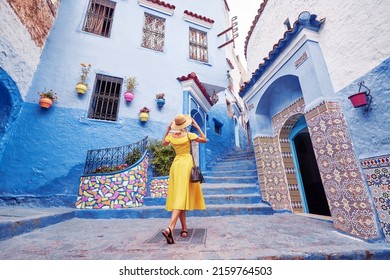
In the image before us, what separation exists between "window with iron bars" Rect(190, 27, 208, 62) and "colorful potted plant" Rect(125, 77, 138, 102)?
3.30 meters

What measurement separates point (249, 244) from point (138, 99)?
5.71m

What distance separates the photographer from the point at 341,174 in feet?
8.70

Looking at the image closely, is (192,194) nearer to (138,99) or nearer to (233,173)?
(233,173)

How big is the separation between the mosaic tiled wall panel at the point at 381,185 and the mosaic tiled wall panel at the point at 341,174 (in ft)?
→ 0.24

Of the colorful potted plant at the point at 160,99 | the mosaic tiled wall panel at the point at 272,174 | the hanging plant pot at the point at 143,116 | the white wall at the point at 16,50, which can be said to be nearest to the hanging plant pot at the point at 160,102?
the colorful potted plant at the point at 160,99

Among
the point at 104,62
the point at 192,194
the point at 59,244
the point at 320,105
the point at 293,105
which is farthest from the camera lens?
the point at 104,62

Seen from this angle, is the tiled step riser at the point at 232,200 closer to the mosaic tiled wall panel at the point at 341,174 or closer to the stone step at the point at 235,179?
the stone step at the point at 235,179

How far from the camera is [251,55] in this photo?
6.67 metres

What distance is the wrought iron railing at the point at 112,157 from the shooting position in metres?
5.02

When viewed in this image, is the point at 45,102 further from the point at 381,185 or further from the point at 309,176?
the point at 309,176

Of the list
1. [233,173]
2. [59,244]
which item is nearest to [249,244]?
[59,244]

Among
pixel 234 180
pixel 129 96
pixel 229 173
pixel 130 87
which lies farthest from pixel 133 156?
pixel 229 173

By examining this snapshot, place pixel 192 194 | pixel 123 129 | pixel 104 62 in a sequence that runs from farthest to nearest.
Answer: pixel 104 62
pixel 123 129
pixel 192 194

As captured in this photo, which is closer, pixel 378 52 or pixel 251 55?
pixel 378 52
